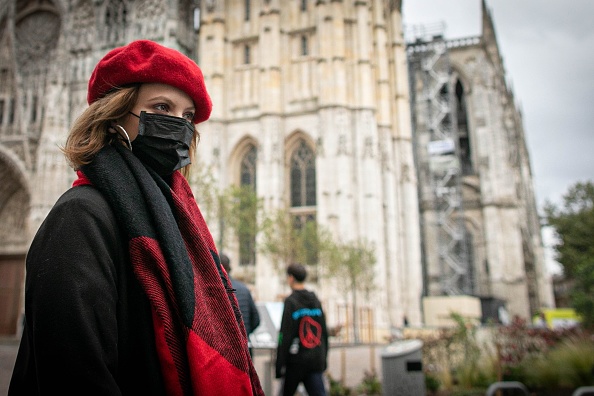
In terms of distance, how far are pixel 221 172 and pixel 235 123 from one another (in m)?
2.60

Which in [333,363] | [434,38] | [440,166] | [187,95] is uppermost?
[434,38]

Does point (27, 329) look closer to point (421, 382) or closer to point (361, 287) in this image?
point (421, 382)

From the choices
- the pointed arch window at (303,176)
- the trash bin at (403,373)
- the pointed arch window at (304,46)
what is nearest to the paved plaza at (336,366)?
the trash bin at (403,373)

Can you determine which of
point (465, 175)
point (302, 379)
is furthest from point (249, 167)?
point (302, 379)

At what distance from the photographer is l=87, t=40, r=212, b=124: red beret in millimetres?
1555

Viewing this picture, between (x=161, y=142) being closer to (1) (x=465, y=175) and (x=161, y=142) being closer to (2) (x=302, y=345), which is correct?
(2) (x=302, y=345)

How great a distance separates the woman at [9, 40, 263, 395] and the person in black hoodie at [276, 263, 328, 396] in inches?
126

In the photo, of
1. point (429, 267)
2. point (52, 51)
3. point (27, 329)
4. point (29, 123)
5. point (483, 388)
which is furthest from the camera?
point (429, 267)

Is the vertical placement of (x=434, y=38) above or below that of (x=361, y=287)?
above

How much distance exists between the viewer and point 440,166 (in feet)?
105

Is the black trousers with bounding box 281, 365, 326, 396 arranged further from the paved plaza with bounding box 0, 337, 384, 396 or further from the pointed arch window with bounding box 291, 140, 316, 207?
the pointed arch window with bounding box 291, 140, 316, 207

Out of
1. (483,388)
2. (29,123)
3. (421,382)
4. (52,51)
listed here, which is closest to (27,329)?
(421,382)

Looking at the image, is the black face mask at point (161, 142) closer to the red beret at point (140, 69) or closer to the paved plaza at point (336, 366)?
the red beret at point (140, 69)

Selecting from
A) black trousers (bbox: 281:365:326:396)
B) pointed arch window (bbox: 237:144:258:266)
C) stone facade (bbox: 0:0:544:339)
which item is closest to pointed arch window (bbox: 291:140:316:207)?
stone facade (bbox: 0:0:544:339)
